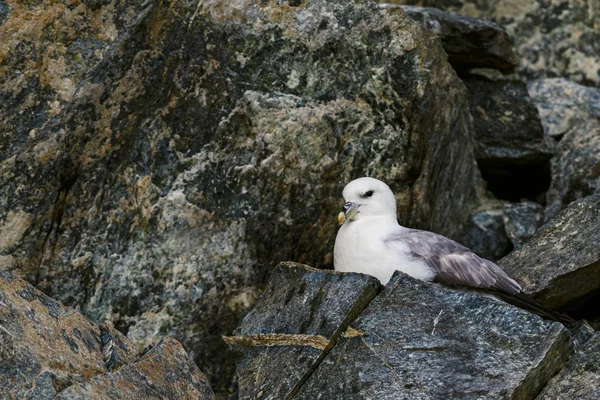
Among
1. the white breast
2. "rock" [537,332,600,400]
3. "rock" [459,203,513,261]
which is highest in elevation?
"rock" [537,332,600,400]

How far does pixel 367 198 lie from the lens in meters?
6.51

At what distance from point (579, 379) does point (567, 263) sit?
1.42 meters

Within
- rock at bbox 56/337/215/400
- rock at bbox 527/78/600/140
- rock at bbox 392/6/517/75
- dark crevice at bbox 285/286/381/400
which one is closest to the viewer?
rock at bbox 56/337/215/400

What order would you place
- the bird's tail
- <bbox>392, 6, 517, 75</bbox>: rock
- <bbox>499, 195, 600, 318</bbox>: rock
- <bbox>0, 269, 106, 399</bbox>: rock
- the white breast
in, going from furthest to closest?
<bbox>392, 6, 517, 75</bbox>: rock, <bbox>499, 195, 600, 318</bbox>: rock, the white breast, the bird's tail, <bbox>0, 269, 106, 399</bbox>: rock

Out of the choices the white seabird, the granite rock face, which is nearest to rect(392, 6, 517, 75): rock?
the granite rock face

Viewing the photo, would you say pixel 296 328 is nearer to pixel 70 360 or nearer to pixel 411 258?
pixel 411 258

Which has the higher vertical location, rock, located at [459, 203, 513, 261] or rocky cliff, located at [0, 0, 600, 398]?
rocky cliff, located at [0, 0, 600, 398]

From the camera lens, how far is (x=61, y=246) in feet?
20.8

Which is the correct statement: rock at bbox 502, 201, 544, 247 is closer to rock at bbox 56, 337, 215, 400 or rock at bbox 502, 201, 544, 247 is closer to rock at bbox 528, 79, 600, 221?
rock at bbox 528, 79, 600, 221

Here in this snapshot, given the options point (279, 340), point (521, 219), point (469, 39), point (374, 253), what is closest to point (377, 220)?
point (374, 253)

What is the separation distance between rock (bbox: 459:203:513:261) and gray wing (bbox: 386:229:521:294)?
2133mm

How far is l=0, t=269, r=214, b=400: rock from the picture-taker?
4777 mm

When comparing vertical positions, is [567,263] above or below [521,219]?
above

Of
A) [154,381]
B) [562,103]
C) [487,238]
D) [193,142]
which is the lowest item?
[487,238]
